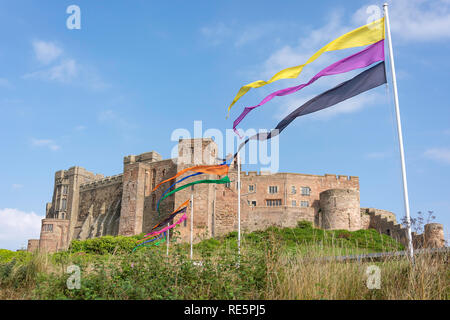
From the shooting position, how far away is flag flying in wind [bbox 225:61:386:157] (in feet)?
29.7

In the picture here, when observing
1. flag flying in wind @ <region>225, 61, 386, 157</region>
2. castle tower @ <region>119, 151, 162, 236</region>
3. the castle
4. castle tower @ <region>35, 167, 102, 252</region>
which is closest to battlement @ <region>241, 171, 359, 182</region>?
the castle

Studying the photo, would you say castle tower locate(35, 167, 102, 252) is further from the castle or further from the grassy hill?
the grassy hill

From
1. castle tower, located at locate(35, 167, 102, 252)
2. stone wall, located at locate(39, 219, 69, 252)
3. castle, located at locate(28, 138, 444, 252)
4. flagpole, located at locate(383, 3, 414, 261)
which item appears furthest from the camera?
castle tower, located at locate(35, 167, 102, 252)

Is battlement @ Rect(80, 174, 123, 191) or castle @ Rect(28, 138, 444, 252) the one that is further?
battlement @ Rect(80, 174, 123, 191)

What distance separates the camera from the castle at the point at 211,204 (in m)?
39.0

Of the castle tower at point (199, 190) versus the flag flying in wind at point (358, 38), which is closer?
the flag flying in wind at point (358, 38)

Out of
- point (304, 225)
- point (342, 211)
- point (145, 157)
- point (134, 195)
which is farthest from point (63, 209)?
point (342, 211)

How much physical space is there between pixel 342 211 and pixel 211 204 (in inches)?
497

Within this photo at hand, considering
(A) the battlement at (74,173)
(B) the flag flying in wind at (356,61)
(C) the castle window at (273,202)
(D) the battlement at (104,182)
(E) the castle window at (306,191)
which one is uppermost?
(A) the battlement at (74,173)

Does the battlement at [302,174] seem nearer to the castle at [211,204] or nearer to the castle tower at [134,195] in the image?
the castle at [211,204]

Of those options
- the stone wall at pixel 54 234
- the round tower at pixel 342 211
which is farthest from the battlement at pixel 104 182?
the round tower at pixel 342 211

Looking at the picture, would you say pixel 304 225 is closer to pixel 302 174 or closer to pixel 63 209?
pixel 302 174
